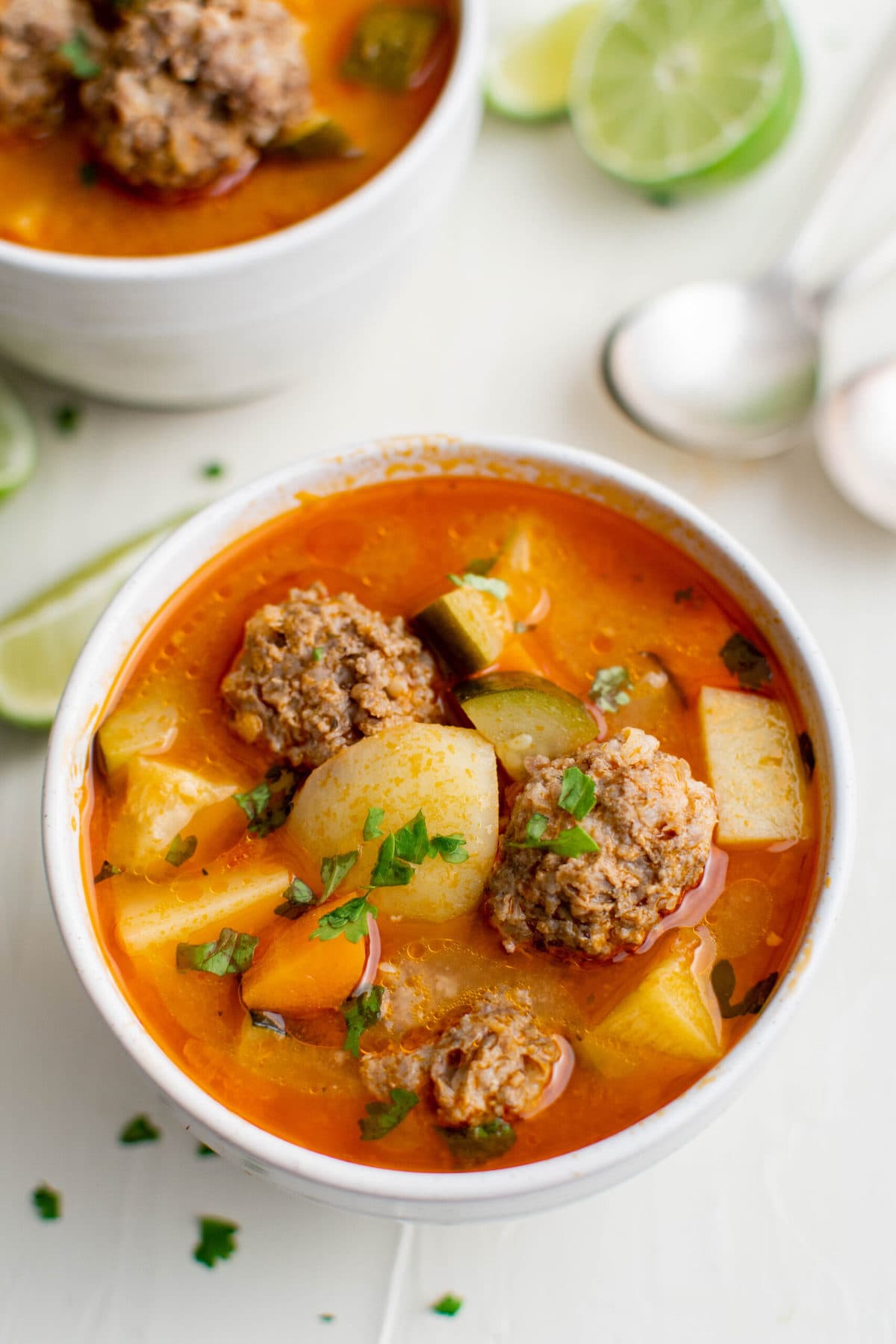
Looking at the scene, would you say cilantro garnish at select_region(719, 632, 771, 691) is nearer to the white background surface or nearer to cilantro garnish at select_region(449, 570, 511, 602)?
→ cilantro garnish at select_region(449, 570, 511, 602)

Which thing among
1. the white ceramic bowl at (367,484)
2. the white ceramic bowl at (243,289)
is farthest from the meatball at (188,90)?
the white ceramic bowl at (367,484)

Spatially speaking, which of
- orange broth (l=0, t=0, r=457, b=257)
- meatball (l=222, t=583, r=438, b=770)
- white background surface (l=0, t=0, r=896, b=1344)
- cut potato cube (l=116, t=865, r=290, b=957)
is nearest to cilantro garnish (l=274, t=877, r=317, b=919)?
cut potato cube (l=116, t=865, r=290, b=957)

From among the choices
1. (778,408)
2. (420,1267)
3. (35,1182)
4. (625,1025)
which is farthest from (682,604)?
(35,1182)

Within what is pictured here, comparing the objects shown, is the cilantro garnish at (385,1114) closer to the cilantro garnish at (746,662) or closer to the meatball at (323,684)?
the meatball at (323,684)

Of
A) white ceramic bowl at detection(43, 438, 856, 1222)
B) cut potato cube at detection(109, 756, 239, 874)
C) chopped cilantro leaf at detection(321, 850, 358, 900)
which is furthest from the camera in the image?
cut potato cube at detection(109, 756, 239, 874)

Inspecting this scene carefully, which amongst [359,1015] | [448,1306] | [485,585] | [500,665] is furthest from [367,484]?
[448,1306]

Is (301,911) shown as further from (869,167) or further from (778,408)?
(869,167)
